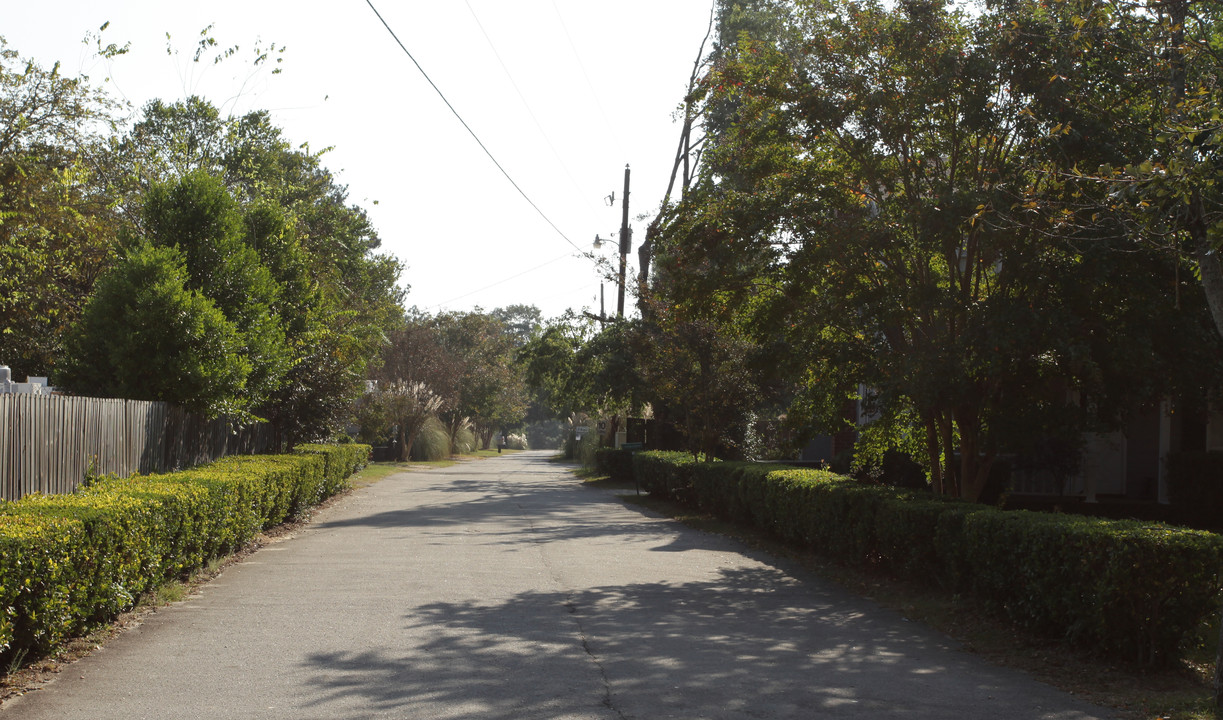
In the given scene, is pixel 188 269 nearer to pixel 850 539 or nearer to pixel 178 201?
pixel 178 201

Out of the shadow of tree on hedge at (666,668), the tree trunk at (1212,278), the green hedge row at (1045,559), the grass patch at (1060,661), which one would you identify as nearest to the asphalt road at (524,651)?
the shadow of tree on hedge at (666,668)

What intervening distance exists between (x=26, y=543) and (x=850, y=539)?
359 inches

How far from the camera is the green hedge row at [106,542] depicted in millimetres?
6531

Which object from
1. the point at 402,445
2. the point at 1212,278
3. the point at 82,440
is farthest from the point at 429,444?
the point at 1212,278

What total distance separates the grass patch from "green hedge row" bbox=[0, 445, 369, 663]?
688 centimetres

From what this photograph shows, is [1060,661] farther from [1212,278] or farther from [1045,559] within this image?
[1212,278]

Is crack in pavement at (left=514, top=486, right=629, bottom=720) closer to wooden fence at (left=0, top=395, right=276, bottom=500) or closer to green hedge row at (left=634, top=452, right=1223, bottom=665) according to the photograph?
green hedge row at (left=634, top=452, right=1223, bottom=665)

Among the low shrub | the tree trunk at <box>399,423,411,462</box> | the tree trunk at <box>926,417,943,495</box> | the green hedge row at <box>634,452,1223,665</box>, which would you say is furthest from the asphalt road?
the low shrub

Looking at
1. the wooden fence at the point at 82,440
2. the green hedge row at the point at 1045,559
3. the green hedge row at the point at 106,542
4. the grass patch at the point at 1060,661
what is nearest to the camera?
the green hedge row at the point at 106,542

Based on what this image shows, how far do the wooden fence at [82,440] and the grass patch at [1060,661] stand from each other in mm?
8596

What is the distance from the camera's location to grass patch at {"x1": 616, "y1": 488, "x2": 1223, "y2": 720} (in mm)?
6664

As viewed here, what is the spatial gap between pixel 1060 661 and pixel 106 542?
7.34 meters

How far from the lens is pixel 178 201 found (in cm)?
1573

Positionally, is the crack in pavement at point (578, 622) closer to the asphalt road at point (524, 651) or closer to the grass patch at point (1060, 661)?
the asphalt road at point (524, 651)
